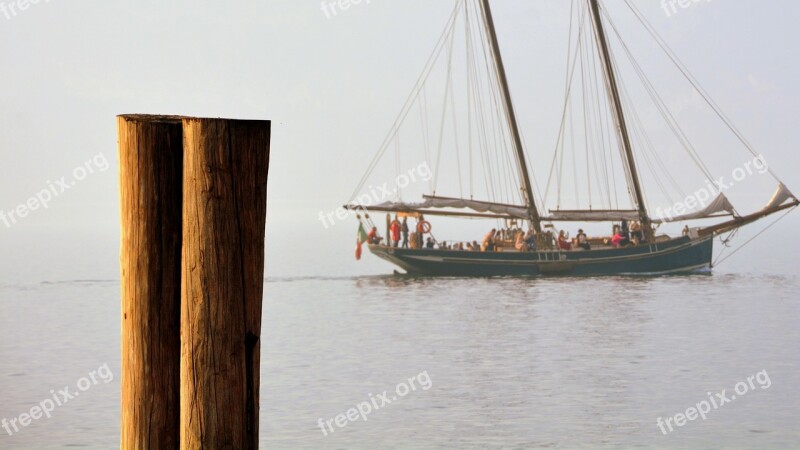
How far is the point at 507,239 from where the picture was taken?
167 feet

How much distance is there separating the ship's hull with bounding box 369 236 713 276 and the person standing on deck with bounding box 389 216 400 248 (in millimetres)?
528

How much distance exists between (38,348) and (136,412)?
33141 mm

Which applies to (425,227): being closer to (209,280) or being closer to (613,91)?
(613,91)

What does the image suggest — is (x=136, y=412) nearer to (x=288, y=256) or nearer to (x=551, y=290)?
(x=551, y=290)

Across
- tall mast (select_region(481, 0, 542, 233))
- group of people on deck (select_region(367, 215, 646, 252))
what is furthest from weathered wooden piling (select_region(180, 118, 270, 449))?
group of people on deck (select_region(367, 215, 646, 252))

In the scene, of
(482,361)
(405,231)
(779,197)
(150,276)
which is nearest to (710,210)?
(779,197)

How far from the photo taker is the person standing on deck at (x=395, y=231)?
49.2 metres

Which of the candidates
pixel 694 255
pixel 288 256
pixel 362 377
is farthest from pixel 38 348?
pixel 288 256

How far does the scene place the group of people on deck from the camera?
4925cm

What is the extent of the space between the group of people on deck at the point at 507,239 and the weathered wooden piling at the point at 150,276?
4330cm

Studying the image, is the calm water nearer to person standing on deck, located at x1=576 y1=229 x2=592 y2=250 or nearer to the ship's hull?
the ship's hull

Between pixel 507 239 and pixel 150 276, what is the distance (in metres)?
45.8

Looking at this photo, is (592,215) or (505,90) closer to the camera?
(505,90)

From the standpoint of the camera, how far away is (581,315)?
42.0m
